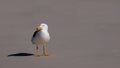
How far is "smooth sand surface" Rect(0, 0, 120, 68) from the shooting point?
16078 mm

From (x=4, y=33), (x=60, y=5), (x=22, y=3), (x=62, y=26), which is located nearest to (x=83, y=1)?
(x=60, y=5)

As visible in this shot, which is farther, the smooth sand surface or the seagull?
the seagull

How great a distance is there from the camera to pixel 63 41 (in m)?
18.3

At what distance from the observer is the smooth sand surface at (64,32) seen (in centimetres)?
1608

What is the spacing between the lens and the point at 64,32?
19703 millimetres

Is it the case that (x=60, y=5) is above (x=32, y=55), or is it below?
above

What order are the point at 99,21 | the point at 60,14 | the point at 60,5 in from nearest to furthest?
the point at 99,21, the point at 60,14, the point at 60,5

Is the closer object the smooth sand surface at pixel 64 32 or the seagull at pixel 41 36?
the smooth sand surface at pixel 64 32

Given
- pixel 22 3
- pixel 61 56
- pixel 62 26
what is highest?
pixel 22 3

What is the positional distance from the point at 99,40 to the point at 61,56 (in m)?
2.24

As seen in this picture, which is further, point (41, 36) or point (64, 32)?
point (64, 32)

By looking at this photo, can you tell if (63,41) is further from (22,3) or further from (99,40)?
(22,3)

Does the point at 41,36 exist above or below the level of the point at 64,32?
below

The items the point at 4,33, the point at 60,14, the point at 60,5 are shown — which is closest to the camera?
the point at 4,33
